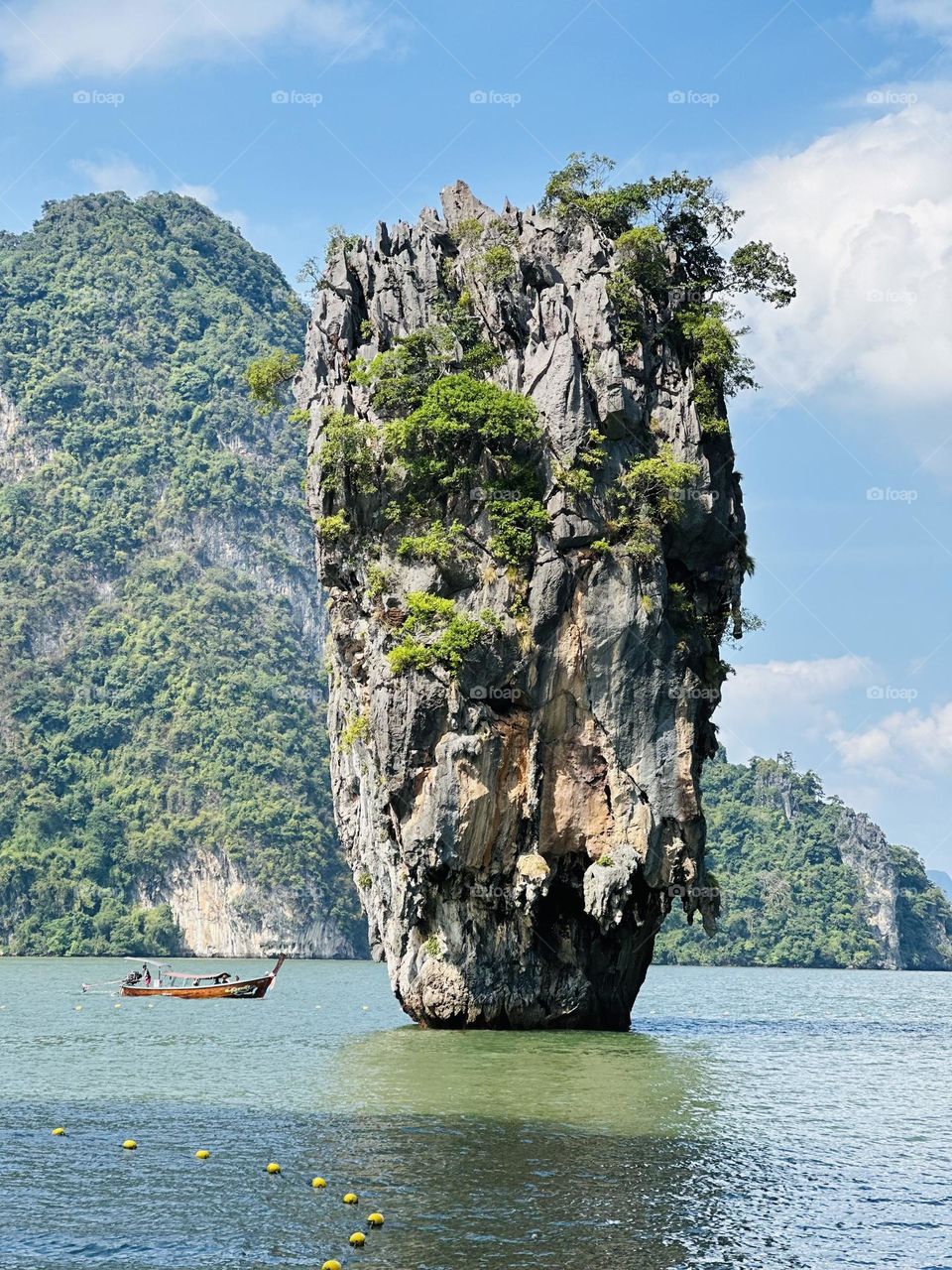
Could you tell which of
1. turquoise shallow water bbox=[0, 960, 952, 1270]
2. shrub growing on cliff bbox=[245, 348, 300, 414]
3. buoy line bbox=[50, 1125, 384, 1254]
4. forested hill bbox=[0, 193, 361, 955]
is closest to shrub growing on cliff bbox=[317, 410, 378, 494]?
shrub growing on cliff bbox=[245, 348, 300, 414]

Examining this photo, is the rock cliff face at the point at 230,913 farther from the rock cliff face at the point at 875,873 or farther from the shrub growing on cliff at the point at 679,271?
the shrub growing on cliff at the point at 679,271

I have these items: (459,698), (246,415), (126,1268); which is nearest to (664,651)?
(459,698)

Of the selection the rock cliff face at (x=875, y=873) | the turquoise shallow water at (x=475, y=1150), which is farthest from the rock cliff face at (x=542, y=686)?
the rock cliff face at (x=875, y=873)

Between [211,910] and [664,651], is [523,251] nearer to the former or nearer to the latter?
[664,651]

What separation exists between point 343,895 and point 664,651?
90537 millimetres

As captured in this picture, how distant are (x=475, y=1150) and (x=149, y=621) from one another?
4914 inches

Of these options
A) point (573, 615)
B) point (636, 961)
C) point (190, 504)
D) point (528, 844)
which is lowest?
point (636, 961)

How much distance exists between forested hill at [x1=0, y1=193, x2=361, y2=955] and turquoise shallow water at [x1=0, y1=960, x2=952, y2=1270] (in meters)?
81.0

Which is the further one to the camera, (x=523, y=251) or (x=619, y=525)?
(x=523, y=251)

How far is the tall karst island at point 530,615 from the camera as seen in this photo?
1243 inches

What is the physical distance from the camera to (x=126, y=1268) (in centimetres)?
1341

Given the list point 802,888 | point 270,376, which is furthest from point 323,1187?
point 802,888

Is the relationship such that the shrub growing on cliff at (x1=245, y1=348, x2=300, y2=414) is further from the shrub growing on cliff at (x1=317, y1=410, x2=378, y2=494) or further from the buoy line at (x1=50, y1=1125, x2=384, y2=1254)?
the buoy line at (x1=50, y1=1125, x2=384, y2=1254)

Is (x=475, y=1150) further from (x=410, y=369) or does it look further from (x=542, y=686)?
(x=410, y=369)
